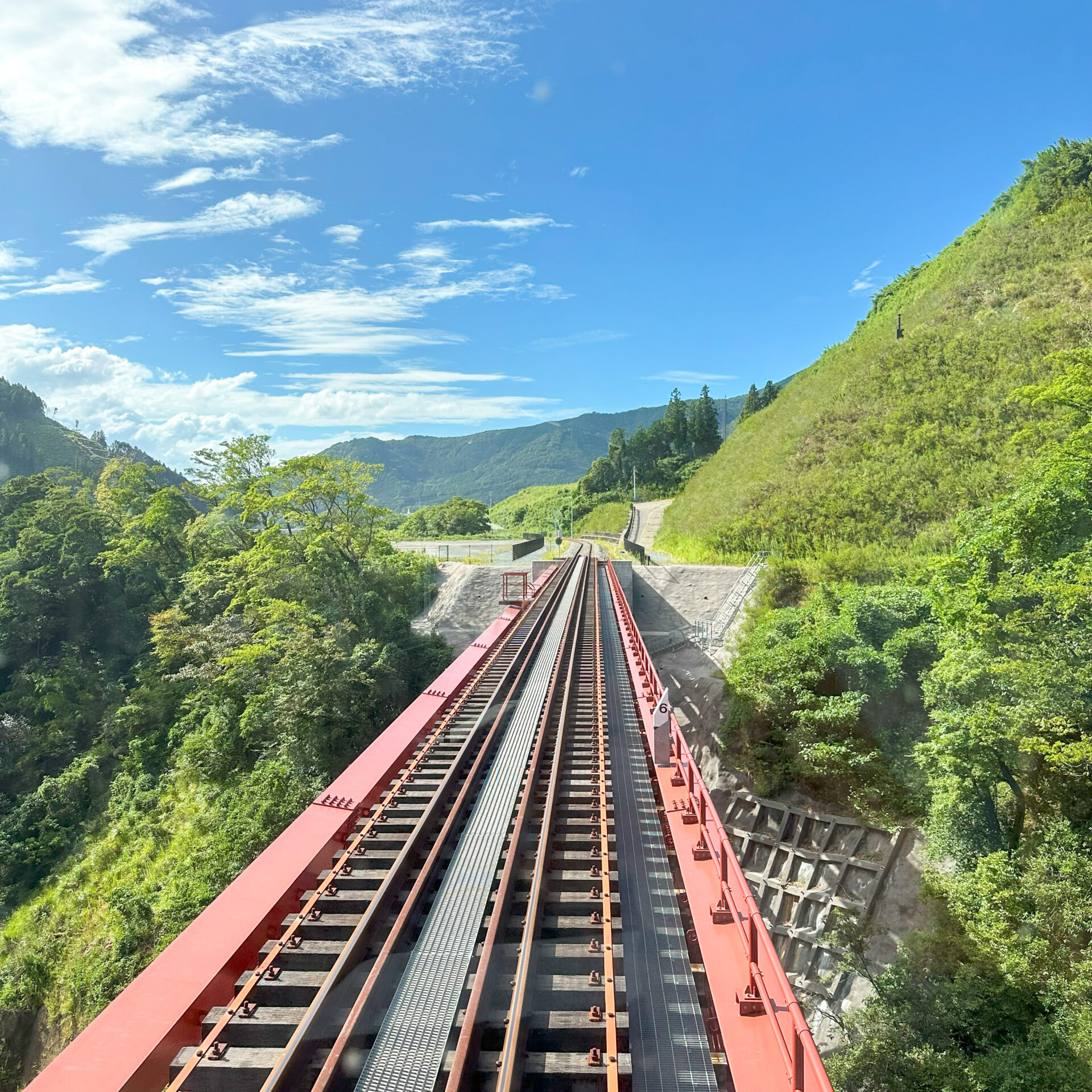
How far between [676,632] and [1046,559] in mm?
14913

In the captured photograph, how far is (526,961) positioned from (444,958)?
73 centimetres

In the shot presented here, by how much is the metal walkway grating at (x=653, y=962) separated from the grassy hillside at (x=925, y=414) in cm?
1298

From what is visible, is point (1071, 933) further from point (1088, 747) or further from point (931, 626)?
point (931, 626)

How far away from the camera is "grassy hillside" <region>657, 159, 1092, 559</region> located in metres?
24.0

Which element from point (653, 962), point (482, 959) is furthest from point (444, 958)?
point (653, 962)

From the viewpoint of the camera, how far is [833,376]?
41.9 metres

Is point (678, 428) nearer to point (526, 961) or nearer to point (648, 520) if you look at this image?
point (648, 520)

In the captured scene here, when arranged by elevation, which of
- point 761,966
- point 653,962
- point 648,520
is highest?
point 648,520

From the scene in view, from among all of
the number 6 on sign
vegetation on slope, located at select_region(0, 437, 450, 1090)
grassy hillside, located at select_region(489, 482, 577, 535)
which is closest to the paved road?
grassy hillside, located at select_region(489, 482, 577, 535)

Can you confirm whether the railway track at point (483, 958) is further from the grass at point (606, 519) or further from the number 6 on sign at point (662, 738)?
the grass at point (606, 519)

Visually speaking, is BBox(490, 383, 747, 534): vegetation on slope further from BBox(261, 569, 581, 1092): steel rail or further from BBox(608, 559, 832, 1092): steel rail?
BBox(608, 559, 832, 1092): steel rail

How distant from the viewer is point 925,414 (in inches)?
1142

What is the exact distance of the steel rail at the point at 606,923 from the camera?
13.2 ft

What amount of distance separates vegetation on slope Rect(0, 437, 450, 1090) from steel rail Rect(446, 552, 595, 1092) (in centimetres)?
794
